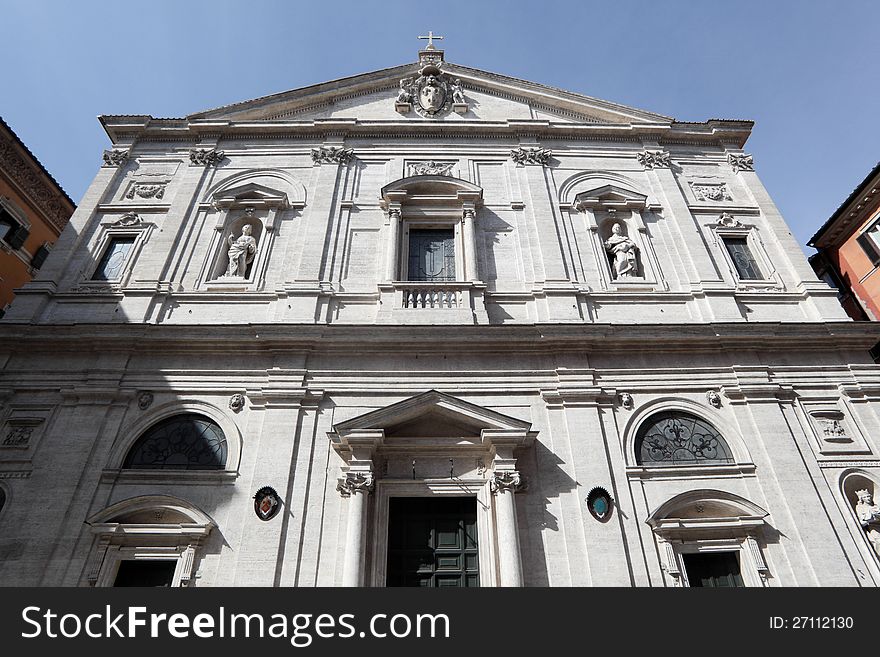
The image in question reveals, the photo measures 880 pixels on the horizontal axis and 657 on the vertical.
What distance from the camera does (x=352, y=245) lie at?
1386cm

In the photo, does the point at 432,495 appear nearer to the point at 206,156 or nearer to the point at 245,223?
the point at 245,223

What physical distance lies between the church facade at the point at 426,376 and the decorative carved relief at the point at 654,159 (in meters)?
0.07

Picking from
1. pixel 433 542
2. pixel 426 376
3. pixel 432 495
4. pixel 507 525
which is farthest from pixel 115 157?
pixel 507 525

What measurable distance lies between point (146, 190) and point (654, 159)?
1440cm

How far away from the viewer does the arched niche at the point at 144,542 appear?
31.1 ft

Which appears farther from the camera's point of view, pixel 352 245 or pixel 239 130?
pixel 239 130

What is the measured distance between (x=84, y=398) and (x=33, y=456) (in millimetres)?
1325

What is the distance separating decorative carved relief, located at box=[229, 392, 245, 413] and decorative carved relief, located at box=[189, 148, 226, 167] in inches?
308

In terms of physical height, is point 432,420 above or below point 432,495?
above

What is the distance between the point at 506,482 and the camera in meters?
9.97

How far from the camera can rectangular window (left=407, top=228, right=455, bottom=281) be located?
44.7ft

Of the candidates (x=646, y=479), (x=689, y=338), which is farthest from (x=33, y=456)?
(x=689, y=338)

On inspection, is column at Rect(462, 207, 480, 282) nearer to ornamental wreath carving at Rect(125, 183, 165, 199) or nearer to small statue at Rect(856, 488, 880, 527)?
ornamental wreath carving at Rect(125, 183, 165, 199)

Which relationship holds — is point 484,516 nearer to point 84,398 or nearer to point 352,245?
point 352,245
